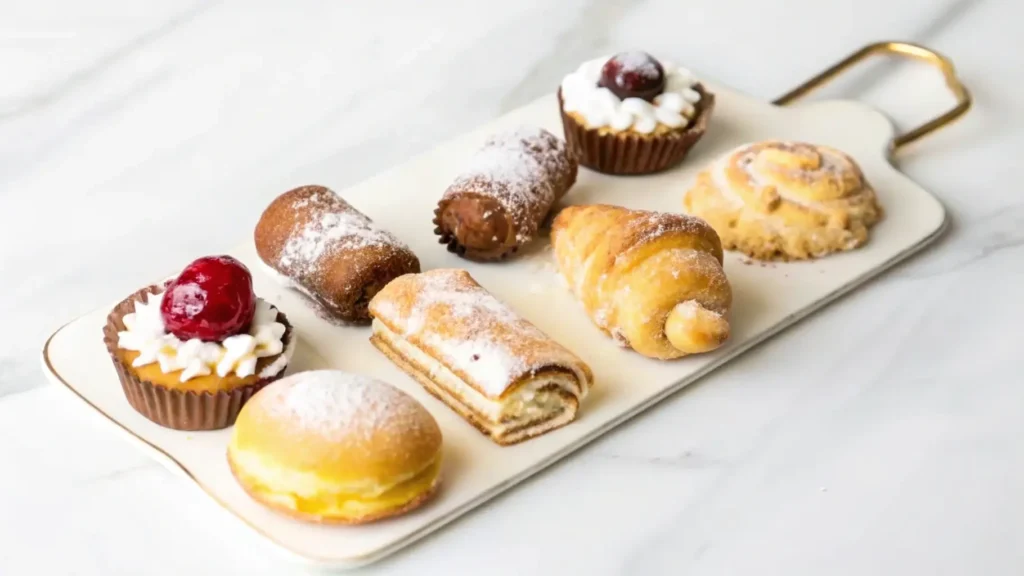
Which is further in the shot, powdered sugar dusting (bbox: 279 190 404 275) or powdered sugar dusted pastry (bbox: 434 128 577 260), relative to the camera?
powdered sugar dusted pastry (bbox: 434 128 577 260)

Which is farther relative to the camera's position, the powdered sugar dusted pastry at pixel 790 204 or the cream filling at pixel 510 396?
the powdered sugar dusted pastry at pixel 790 204

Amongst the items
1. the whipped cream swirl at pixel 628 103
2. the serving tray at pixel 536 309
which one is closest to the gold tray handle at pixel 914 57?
the serving tray at pixel 536 309

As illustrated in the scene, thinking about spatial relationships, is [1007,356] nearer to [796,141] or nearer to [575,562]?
[796,141]

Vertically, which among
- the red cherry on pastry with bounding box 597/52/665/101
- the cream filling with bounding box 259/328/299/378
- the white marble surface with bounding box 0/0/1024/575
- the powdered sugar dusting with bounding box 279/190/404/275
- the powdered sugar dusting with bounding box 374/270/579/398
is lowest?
the white marble surface with bounding box 0/0/1024/575

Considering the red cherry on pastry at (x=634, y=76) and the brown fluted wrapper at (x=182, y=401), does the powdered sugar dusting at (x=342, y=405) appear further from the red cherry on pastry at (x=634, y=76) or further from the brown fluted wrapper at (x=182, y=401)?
the red cherry on pastry at (x=634, y=76)

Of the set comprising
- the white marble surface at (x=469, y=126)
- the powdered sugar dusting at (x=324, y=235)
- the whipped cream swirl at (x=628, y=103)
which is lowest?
the white marble surface at (x=469, y=126)

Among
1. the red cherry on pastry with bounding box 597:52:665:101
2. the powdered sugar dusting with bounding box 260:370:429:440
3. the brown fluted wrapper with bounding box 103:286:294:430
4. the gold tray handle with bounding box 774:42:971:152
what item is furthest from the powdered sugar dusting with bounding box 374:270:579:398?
the gold tray handle with bounding box 774:42:971:152

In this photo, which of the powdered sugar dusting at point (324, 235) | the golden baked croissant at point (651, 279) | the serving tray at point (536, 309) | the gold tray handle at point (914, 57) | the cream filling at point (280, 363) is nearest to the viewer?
the serving tray at point (536, 309)

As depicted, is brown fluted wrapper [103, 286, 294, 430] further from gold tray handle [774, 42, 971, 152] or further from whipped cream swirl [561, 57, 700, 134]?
gold tray handle [774, 42, 971, 152]

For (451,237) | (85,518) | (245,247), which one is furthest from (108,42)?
(85,518)
